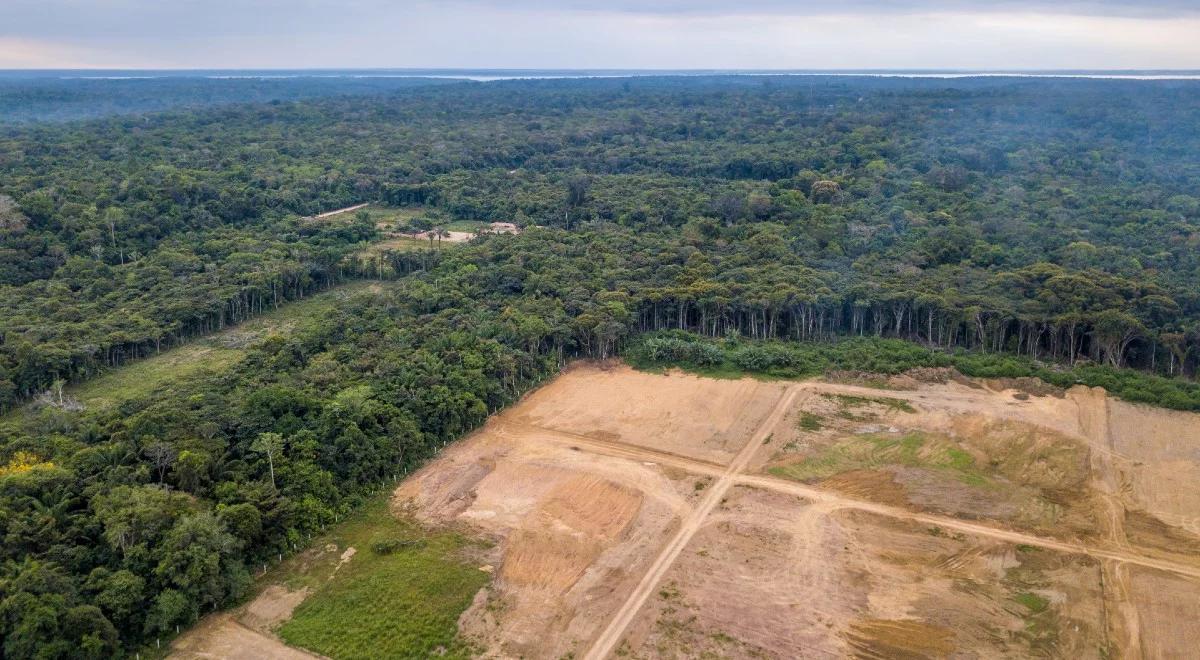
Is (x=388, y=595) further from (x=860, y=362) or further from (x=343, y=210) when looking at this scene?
(x=343, y=210)

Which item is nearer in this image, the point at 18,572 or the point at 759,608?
the point at 18,572

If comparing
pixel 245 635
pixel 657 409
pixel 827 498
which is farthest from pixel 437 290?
pixel 245 635

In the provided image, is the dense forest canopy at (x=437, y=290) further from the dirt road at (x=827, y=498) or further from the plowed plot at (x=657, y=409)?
the dirt road at (x=827, y=498)

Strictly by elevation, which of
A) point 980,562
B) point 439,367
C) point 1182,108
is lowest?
point 980,562

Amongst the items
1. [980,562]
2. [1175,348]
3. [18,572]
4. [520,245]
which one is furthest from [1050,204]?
[18,572]

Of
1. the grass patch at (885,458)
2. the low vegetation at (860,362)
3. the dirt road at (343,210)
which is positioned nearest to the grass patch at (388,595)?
the grass patch at (885,458)

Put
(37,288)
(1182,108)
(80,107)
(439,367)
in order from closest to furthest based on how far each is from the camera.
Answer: (439,367)
(37,288)
(1182,108)
(80,107)

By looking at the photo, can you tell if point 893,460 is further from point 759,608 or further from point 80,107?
point 80,107
